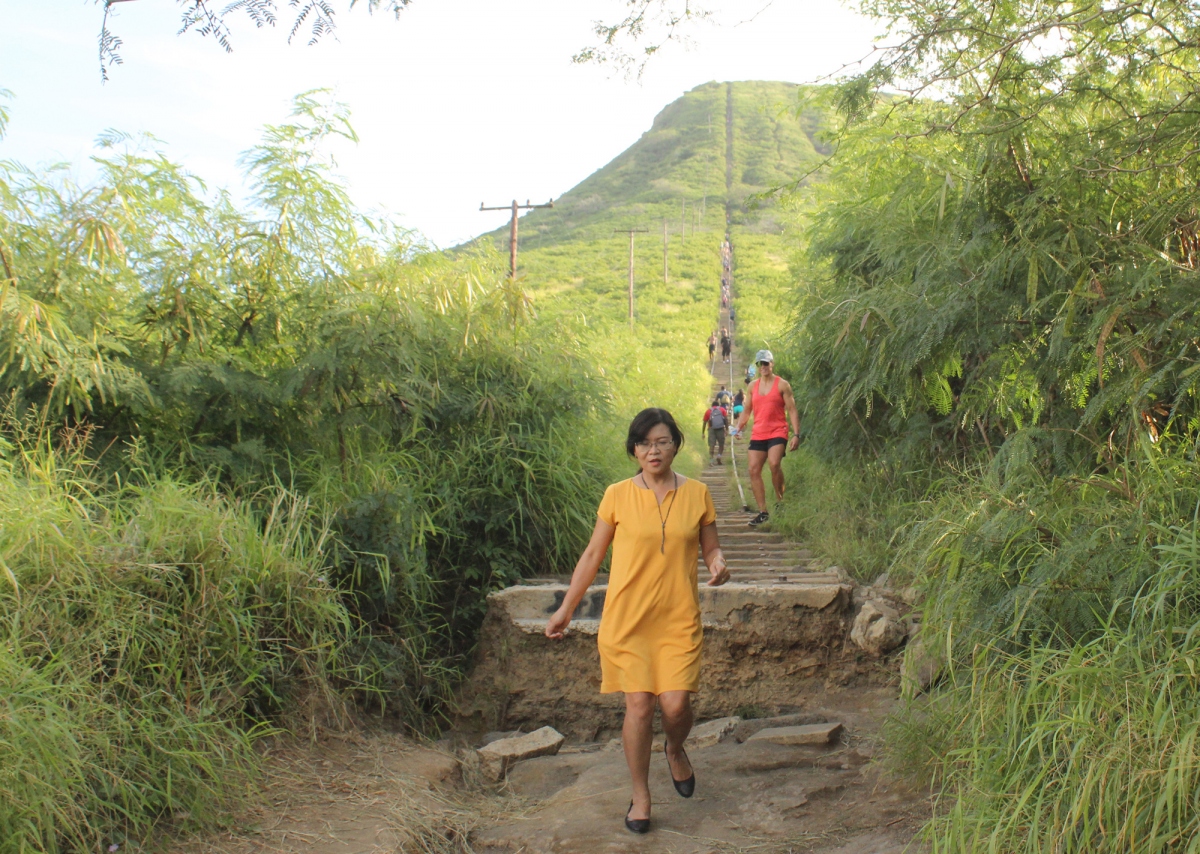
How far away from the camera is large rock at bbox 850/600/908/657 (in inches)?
262

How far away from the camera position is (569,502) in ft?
28.0

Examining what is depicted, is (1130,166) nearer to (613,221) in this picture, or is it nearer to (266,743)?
(266,743)

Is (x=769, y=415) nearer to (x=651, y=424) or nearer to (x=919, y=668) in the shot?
(x=919, y=668)

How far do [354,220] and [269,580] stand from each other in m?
3.93

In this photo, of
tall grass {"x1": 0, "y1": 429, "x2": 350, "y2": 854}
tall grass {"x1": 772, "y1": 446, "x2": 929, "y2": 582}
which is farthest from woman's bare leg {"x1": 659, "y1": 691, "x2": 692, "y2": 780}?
tall grass {"x1": 772, "y1": 446, "x2": 929, "y2": 582}

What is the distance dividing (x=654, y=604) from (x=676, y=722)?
0.56 meters

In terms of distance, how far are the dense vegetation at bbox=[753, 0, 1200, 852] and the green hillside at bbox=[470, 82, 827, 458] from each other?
1495 mm

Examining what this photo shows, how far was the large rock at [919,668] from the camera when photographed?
4.66 metres

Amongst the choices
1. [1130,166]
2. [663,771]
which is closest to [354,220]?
[663,771]

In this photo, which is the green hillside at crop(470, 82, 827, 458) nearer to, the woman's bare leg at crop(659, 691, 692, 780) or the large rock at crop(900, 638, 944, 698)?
the large rock at crop(900, 638, 944, 698)

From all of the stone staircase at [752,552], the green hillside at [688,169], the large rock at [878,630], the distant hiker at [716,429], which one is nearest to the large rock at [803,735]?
the large rock at [878,630]

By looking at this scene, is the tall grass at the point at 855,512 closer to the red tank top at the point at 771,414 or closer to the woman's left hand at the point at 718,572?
the red tank top at the point at 771,414

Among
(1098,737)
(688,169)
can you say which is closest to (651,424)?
(1098,737)

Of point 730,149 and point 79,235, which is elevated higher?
point 730,149
